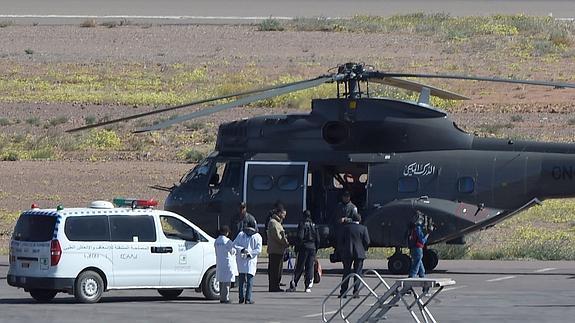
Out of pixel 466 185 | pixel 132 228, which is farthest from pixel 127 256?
pixel 466 185

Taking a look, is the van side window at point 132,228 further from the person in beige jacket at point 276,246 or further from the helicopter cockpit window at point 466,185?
the helicopter cockpit window at point 466,185

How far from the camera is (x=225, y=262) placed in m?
A: 23.7

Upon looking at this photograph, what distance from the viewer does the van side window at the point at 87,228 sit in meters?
23.6

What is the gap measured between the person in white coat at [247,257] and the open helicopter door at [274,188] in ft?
15.6

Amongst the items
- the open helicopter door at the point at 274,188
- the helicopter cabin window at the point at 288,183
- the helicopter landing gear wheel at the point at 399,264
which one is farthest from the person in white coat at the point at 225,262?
the helicopter landing gear wheel at the point at 399,264

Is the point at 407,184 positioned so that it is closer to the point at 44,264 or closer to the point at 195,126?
the point at 44,264

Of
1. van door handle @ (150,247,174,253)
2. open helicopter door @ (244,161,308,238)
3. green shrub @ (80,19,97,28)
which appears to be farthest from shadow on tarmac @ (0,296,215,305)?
green shrub @ (80,19,97,28)

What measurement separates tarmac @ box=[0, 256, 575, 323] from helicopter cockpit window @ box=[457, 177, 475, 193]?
1690mm

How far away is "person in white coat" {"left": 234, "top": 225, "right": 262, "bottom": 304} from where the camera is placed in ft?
78.0

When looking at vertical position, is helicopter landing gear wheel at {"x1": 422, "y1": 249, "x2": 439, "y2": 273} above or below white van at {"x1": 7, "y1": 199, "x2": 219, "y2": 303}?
below

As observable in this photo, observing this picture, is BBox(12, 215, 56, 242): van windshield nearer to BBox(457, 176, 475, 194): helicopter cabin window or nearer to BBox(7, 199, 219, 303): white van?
BBox(7, 199, 219, 303): white van

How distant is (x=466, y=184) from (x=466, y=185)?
20 mm

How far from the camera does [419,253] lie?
86.4ft

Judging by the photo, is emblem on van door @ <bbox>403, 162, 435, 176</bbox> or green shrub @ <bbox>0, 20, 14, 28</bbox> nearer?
emblem on van door @ <bbox>403, 162, 435, 176</bbox>
